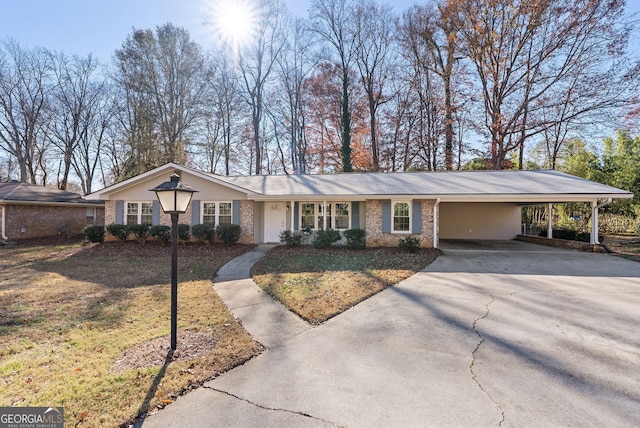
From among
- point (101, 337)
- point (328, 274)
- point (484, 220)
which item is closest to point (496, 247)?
point (484, 220)

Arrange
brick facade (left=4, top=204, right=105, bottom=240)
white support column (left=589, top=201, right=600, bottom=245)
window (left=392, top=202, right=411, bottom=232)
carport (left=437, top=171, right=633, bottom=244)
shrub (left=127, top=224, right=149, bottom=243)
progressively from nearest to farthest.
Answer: carport (left=437, top=171, right=633, bottom=244) → white support column (left=589, top=201, right=600, bottom=245) → window (left=392, top=202, right=411, bottom=232) → shrub (left=127, top=224, right=149, bottom=243) → brick facade (left=4, top=204, right=105, bottom=240)

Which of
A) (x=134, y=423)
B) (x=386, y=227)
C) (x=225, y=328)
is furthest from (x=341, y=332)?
(x=386, y=227)

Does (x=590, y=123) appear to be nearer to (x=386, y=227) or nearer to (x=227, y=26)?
(x=386, y=227)

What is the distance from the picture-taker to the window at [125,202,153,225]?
14680mm

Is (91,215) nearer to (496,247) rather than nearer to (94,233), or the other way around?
(94,233)

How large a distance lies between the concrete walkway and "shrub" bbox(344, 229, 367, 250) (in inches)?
196

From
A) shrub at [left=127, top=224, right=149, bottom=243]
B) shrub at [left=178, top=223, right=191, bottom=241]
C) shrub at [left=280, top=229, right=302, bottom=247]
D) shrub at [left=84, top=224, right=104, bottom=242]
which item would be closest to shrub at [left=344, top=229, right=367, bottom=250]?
shrub at [left=280, top=229, right=302, bottom=247]

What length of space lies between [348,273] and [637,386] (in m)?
5.96

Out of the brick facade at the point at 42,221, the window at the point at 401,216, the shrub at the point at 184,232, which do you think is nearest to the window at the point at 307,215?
the window at the point at 401,216

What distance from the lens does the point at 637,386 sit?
3102 millimetres

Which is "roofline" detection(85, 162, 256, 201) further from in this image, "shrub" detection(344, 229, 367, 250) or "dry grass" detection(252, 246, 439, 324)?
"shrub" detection(344, 229, 367, 250)

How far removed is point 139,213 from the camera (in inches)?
580

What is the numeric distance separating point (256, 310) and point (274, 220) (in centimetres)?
912

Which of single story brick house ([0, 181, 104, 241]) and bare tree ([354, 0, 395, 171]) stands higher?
bare tree ([354, 0, 395, 171])
